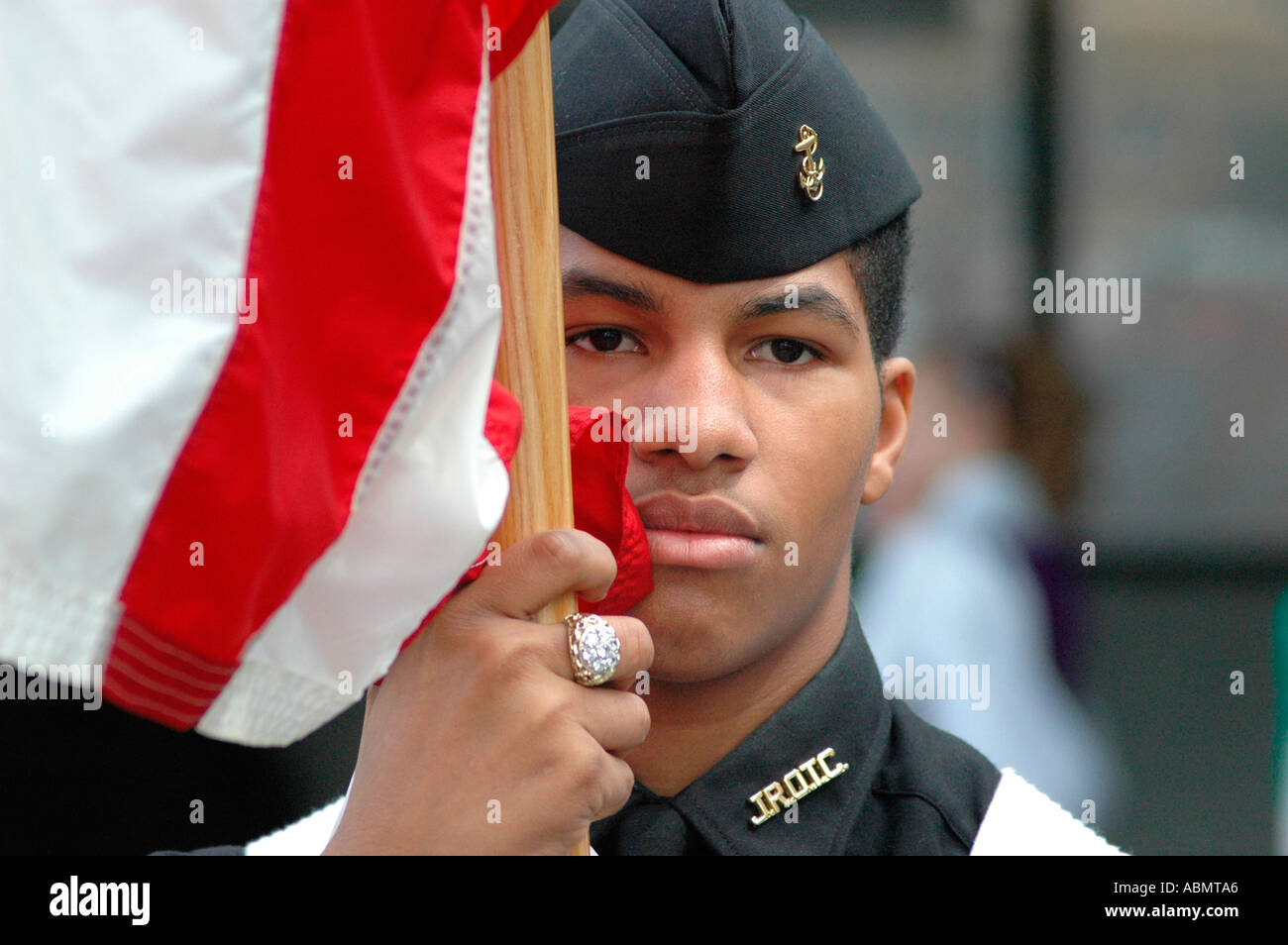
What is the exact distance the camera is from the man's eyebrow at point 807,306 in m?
1.84

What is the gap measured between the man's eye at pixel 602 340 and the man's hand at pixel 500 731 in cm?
51

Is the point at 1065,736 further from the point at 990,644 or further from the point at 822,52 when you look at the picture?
the point at 822,52

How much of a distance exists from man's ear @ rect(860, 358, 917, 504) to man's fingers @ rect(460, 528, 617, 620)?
767 mm

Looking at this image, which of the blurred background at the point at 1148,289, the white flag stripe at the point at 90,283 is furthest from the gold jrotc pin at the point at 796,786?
the blurred background at the point at 1148,289

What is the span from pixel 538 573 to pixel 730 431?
0.44 m

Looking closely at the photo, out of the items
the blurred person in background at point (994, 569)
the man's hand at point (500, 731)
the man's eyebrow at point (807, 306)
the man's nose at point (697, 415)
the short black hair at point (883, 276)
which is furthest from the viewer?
the blurred person in background at point (994, 569)

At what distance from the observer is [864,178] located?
2.04 m

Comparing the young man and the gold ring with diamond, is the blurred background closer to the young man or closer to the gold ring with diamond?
the young man

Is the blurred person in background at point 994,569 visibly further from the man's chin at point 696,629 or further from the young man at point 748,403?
the man's chin at point 696,629

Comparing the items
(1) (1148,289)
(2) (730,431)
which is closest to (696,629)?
(2) (730,431)

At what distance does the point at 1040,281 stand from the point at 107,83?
16.5 feet

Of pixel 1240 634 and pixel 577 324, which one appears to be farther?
pixel 1240 634

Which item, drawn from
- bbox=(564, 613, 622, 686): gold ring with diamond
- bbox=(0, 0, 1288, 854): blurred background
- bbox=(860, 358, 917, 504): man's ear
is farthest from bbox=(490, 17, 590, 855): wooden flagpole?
bbox=(0, 0, 1288, 854): blurred background

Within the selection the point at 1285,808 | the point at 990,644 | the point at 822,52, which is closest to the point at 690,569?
the point at 822,52
